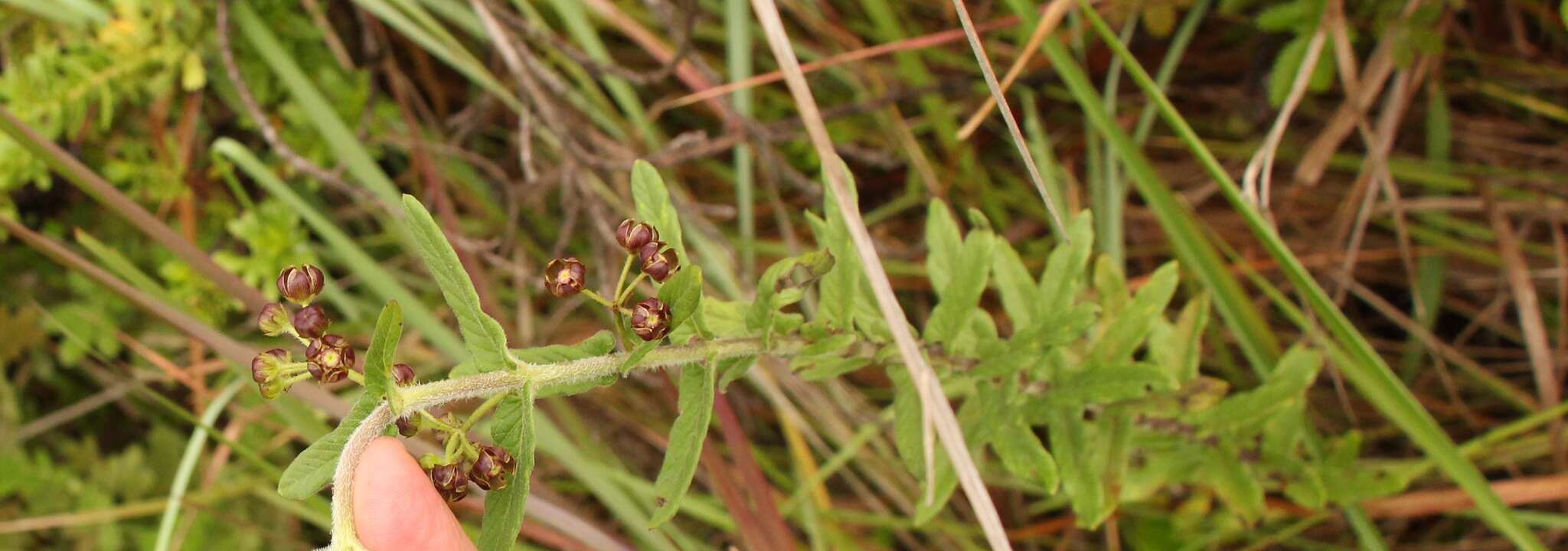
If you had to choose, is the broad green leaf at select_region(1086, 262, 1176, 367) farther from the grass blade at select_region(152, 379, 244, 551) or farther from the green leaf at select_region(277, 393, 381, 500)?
the grass blade at select_region(152, 379, 244, 551)

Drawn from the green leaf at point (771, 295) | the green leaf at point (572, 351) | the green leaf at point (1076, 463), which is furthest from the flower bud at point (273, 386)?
the green leaf at point (1076, 463)

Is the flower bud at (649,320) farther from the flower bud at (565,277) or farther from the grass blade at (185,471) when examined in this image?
the grass blade at (185,471)

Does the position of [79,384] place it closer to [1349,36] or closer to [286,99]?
[286,99]

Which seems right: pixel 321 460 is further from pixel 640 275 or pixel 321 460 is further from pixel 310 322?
pixel 640 275

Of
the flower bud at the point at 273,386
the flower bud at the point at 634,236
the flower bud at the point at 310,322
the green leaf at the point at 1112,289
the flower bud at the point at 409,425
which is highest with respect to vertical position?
the flower bud at the point at 634,236

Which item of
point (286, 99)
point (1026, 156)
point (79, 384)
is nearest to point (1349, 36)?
point (1026, 156)
